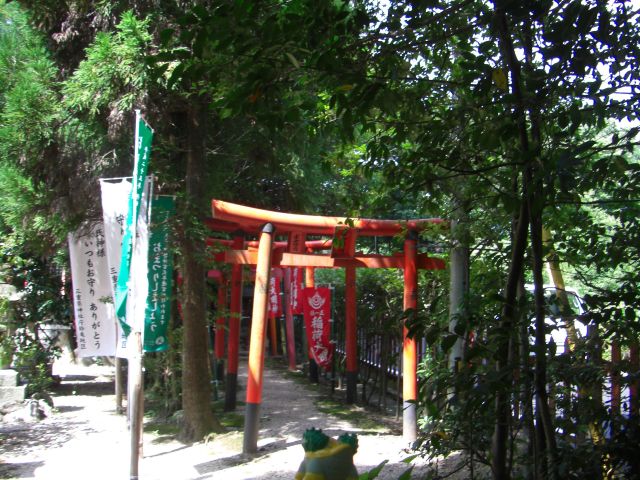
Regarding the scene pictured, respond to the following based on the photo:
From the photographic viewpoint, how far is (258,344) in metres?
7.70

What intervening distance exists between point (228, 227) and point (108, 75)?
146 inches

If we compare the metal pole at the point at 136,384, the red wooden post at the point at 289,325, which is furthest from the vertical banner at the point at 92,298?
the red wooden post at the point at 289,325

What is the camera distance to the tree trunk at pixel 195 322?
8.16 m

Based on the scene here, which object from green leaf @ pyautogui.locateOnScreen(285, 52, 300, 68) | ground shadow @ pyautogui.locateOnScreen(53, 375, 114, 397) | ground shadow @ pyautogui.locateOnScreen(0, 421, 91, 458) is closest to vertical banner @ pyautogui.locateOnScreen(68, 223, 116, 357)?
ground shadow @ pyautogui.locateOnScreen(0, 421, 91, 458)

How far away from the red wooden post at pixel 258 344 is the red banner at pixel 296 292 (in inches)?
165

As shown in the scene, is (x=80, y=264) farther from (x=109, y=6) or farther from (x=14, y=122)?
(x=109, y=6)

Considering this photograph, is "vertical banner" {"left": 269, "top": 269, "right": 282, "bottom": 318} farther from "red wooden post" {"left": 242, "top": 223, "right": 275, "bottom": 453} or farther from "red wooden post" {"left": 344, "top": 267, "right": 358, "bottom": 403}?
"red wooden post" {"left": 242, "top": 223, "right": 275, "bottom": 453}

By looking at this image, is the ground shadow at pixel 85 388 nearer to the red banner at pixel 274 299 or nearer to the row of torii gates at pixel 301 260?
the red banner at pixel 274 299

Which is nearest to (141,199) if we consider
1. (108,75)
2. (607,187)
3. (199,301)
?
(108,75)

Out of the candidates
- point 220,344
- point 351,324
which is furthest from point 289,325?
point 351,324

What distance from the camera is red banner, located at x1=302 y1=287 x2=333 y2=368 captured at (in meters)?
10.1

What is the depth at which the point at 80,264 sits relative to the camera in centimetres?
890

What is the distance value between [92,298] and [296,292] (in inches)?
179

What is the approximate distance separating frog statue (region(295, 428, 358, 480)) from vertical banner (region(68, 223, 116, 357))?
16.2ft
